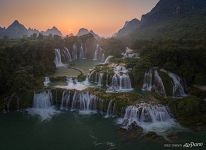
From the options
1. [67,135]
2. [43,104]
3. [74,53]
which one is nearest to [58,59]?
[74,53]

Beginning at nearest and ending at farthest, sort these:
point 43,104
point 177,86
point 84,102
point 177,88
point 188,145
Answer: point 188,145
point 84,102
point 43,104
point 177,88
point 177,86

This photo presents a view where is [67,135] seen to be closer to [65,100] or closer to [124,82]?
[65,100]

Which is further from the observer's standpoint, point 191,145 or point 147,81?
point 147,81

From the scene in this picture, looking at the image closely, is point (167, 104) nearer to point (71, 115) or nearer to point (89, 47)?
point (71, 115)

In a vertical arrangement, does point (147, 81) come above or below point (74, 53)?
below

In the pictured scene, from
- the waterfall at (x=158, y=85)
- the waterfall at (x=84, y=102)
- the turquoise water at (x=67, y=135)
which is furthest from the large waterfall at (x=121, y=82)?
the turquoise water at (x=67, y=135)

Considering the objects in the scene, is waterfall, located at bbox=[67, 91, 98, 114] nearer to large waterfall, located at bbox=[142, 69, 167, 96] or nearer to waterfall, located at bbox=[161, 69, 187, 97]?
large waterfall, located at bbox=[142, 69, 167, 96]

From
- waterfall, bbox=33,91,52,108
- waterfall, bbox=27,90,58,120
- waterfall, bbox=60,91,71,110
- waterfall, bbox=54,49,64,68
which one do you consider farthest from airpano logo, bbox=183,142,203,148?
waterfall, bbox=54,49,64,68

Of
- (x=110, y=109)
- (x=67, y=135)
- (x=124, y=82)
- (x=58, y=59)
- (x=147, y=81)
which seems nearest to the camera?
(x=67, y=135)
